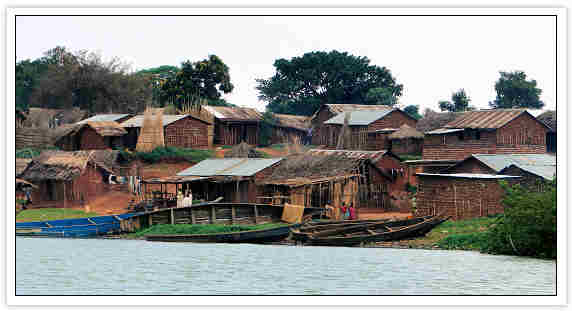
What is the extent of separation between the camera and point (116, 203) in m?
42.6

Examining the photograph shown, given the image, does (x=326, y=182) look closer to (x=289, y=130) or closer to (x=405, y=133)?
(x=405, y=133)

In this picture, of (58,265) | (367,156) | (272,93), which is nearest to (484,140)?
(367,156)

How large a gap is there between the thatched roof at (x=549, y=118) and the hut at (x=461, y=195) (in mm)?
14926

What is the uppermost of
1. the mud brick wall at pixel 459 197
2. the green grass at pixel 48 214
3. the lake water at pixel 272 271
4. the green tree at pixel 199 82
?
the green tree at pixel 199 82

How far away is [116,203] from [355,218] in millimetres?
14067

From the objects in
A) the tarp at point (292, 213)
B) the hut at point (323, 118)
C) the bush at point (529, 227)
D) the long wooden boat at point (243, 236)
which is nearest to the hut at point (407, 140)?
the hut at point (323, 118)

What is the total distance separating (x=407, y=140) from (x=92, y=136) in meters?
18.7

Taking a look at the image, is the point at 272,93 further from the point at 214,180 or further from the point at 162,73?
the point at 214,180

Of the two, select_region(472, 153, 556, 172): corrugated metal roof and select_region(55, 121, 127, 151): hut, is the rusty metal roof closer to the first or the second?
select_region(55, 121, 127, 151): hut

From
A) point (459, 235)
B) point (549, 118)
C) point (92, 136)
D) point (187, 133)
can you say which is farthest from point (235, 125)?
point (459, 235)

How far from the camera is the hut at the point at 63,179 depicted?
137 ft

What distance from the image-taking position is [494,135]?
43.6m

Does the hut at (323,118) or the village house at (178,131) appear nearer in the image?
the village house at (178,131)

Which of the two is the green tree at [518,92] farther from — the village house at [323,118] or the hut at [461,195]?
the hut at [461,195]
